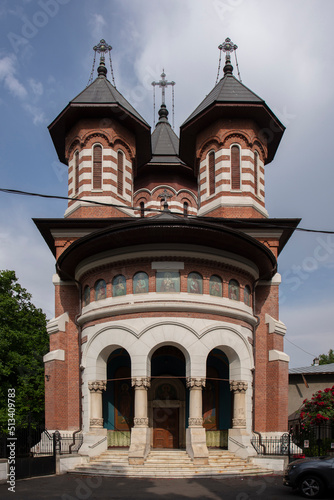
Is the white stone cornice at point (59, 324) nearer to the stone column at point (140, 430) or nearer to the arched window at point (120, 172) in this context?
the stone column at point (140, 430)

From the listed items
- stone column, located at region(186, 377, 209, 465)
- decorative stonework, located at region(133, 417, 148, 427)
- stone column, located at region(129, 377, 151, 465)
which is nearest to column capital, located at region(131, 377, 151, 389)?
stone column, located at region(129, 377, 151, 465)

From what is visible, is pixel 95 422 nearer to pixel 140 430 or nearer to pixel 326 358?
pixel 140 430

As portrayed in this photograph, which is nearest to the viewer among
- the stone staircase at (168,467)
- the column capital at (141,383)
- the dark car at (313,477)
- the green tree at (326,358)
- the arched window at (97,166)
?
the dark car at (313,477)

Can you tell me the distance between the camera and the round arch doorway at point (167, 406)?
21.8 meters

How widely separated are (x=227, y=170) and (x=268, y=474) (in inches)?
572

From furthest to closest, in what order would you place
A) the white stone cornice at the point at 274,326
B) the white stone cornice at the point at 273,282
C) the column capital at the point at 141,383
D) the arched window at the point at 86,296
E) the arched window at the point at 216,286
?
the white stone cornice at the point at 273,282 → the white stone cornice at the point at 274,326 → the arched window at the point at 86,296 → the arched window at the point at 216,286 → the column capital at the point at 141,383

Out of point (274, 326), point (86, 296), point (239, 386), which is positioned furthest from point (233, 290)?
point (86, 296)

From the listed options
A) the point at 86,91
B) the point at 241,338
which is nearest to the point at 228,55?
the point at 86,91

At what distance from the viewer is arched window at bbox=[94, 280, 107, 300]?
20900 mm

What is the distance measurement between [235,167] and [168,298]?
992 centimetres

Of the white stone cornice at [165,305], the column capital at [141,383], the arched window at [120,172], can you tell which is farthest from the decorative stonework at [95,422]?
the arched window at [120,172]

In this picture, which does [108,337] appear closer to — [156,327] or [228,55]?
[156,327]

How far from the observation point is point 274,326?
75.2ft

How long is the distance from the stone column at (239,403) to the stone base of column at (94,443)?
Answer: 5.09 metres
